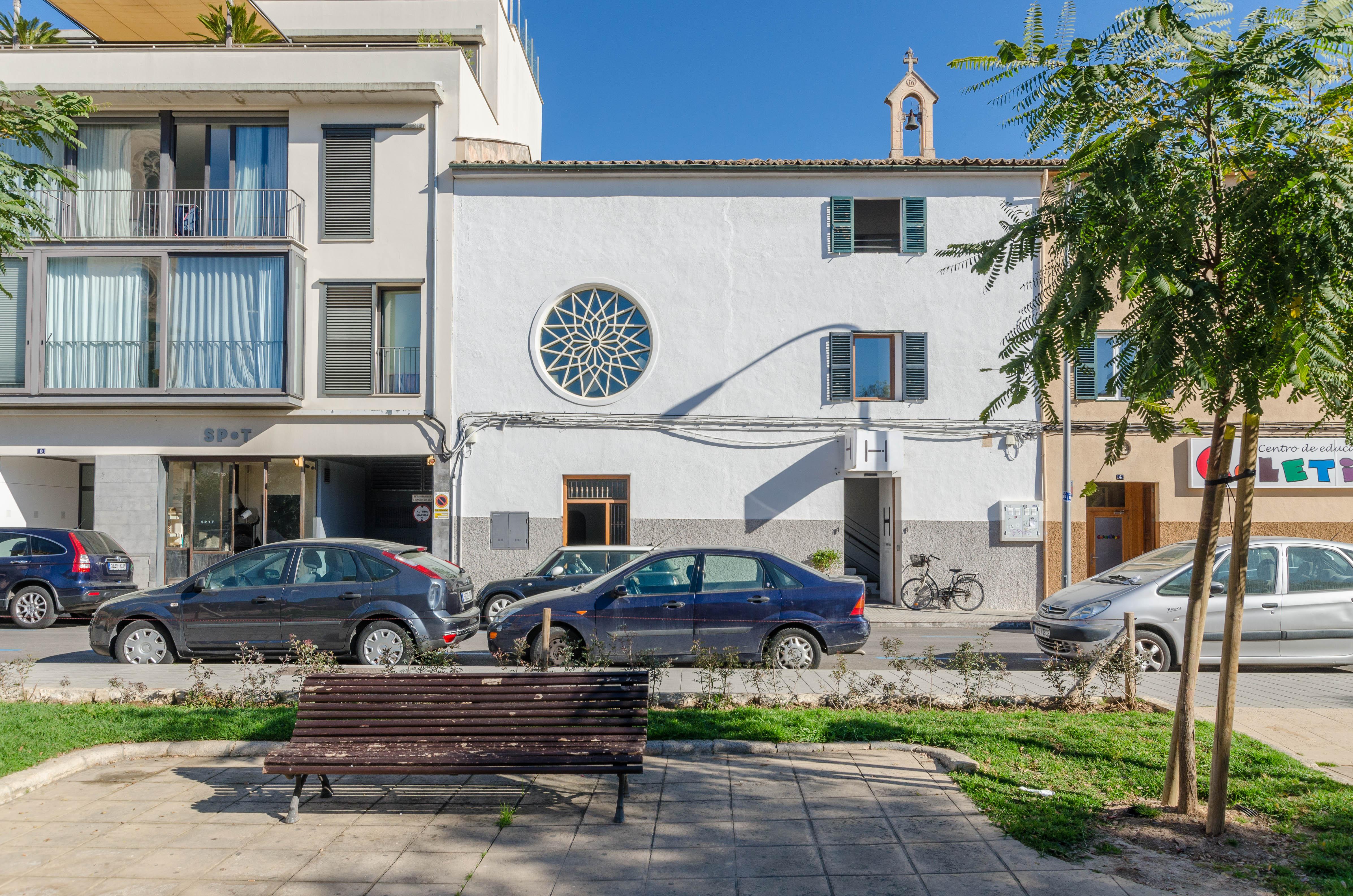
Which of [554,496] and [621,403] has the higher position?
[621,403]

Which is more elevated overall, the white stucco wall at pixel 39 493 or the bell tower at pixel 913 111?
the bell tower at pixel 913 111

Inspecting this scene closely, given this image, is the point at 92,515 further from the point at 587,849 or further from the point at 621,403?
the point at 587,849

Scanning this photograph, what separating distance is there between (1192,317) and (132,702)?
8.92 meters

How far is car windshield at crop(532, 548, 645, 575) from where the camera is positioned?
14531 mm

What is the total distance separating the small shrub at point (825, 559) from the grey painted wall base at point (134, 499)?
13.9 metres

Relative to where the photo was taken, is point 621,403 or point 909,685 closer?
point 909,685

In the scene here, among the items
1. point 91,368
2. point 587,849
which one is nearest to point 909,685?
point 587,849

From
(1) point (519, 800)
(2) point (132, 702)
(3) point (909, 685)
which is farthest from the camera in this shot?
(3) point (909, 685)

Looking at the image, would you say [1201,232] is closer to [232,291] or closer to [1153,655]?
[1153,655]

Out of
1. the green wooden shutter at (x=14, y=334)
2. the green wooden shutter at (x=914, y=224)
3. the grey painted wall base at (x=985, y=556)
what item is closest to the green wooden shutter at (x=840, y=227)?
the green wooden shutter at (x=914, y=224)

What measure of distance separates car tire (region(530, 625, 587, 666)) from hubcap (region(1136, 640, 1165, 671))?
21.1 ft

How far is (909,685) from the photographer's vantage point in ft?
29.2

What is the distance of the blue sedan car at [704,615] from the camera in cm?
1060

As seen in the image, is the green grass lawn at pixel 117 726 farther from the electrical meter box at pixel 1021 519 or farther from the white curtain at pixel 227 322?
the electrical meter box at pixel 1021 519
